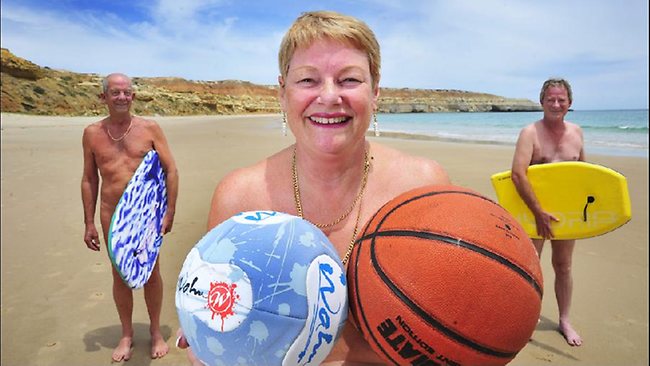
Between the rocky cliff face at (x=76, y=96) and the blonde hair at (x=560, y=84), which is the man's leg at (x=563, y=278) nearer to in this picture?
the blonde hair at (x=560, y=84)

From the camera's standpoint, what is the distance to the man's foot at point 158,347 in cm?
353

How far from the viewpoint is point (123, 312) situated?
3547 millimetres

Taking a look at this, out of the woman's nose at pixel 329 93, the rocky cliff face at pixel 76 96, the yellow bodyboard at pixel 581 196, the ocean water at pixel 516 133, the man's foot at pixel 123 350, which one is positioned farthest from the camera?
the rocky cliff face at pixel 76 96

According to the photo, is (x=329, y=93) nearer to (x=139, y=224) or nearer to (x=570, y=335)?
(x=139, y=224)

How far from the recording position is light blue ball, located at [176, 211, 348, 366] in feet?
4.48

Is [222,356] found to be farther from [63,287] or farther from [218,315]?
[63,287]

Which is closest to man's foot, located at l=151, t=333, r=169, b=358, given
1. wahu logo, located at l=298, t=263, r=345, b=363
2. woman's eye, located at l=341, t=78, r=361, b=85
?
wahu logo, located at l=298, t=263, r=345, b=363

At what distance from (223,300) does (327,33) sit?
1.11 m

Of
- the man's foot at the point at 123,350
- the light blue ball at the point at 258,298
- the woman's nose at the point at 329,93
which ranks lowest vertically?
the man's foot at the point at 123,350

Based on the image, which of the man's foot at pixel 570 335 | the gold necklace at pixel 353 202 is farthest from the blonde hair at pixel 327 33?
the man's foot at pixel 570 335

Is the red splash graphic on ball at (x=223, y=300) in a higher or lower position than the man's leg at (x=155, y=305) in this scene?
higher

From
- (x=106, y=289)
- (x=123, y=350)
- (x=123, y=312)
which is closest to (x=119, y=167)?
(x=123, y=312)

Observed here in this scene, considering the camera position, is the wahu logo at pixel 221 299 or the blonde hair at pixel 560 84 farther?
the blonde hair at pixel 560 84

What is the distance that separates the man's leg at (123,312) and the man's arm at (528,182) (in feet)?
11.2
